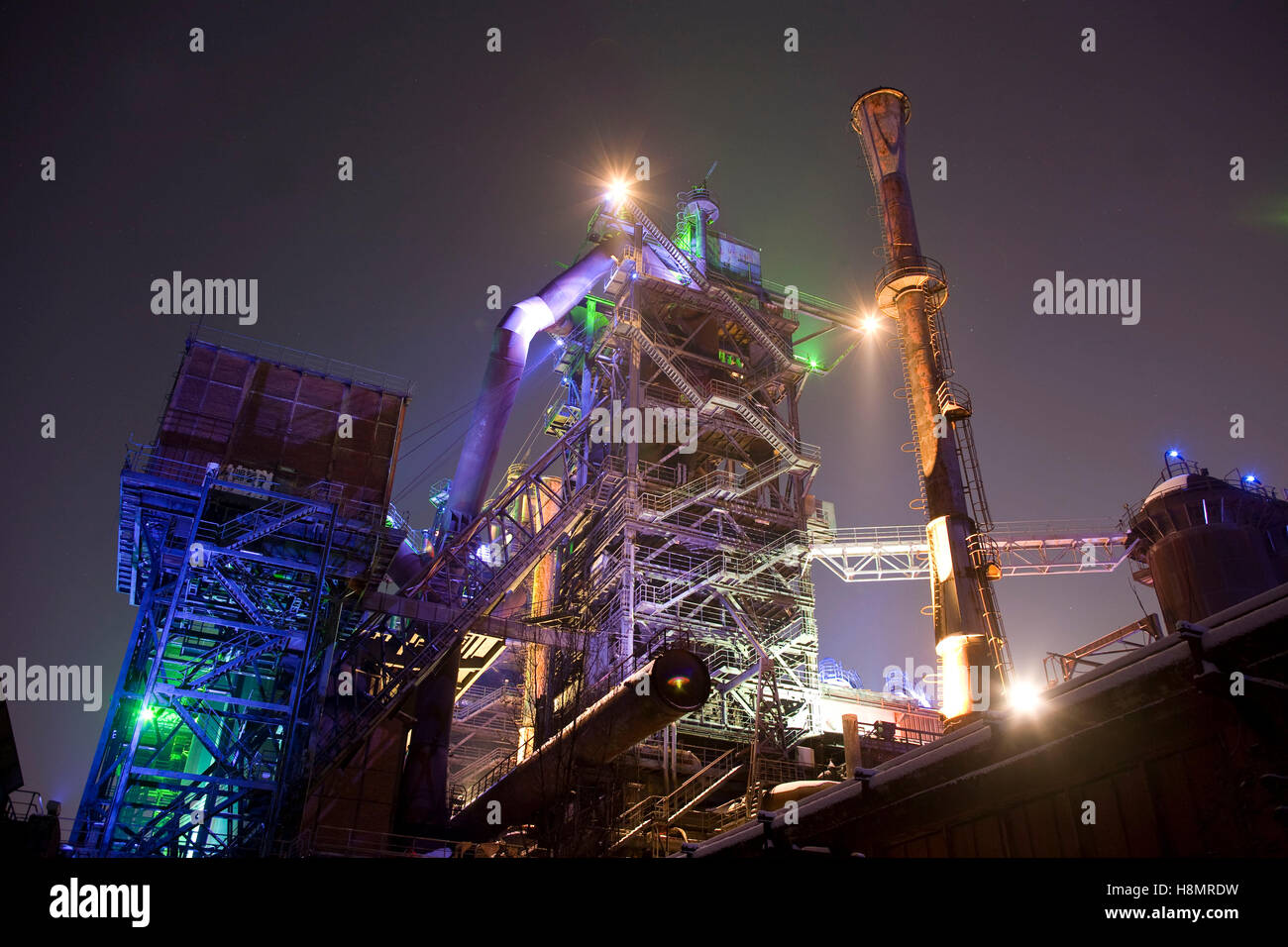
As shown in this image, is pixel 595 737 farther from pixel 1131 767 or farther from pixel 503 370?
pixel 503 370

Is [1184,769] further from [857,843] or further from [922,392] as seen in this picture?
[922,392]

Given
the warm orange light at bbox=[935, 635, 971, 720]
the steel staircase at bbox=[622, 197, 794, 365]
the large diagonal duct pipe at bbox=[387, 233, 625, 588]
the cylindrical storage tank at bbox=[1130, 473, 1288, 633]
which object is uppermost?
the steel staircase at bbox=[622, 197, 794, 365]

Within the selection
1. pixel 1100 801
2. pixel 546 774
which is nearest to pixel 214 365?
pixel 546 774

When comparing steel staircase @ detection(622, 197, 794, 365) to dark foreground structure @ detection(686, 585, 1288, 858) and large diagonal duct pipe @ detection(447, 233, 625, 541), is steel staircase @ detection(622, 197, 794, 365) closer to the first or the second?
large diagonal duct pipe @ detection(447, 233, 625, 541)

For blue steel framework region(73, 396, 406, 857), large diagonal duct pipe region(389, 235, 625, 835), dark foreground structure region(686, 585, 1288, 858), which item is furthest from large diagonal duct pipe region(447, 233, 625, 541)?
dark foreground structure region(686, 585, 1288, 858)

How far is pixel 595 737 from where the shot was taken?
73.4ft

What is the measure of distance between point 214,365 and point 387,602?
10.6 metres

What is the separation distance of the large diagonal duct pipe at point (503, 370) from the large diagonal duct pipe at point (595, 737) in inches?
432

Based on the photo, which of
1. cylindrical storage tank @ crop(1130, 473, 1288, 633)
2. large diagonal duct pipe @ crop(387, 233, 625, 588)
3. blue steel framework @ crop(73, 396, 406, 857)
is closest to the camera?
blue steel framework @ crop(73, 396, 406, 857)

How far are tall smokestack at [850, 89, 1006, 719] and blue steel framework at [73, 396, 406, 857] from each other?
1780 cm

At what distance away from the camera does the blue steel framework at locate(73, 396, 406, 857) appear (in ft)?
80.7

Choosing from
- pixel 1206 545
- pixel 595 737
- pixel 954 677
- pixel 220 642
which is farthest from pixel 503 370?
pixel 1206 545

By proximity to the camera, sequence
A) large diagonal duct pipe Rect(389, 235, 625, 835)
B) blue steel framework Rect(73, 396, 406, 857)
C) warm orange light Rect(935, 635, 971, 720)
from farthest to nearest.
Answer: large diagonal duct pipe Rect(389, 235, 625, 835), blue steel framework Rect(73, 396, 406, 857), warm orange light Rect(935, 635, 971, 720)

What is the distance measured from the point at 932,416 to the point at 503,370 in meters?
19.4
